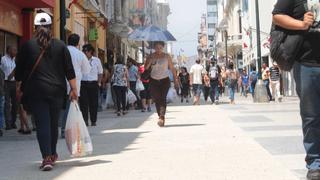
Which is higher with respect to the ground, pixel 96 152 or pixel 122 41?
pixel 122 41

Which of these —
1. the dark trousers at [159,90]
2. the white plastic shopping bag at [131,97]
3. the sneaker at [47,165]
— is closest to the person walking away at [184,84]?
the white plastic shopping bag at [131,97]

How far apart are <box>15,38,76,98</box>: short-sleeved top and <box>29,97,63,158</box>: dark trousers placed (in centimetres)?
8

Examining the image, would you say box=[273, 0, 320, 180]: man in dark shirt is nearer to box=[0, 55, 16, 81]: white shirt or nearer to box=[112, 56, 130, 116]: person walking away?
box=[0, 55, 16, 81]: white shirt

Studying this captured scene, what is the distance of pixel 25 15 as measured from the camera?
19328mm

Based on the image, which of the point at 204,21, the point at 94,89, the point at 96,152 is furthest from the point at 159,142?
the point at 204,21

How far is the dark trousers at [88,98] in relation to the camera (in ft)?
40.6

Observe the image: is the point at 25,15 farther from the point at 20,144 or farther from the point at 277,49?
the point at 277,49

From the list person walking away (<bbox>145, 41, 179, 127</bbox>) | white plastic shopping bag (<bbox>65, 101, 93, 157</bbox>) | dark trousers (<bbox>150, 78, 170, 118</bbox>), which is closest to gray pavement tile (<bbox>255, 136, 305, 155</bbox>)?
white plastic shopping bag (<bbox>65, 101, 93, 157</bbox>)

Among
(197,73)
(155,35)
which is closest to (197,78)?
(197,73)

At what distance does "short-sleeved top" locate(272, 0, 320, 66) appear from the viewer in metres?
5.51

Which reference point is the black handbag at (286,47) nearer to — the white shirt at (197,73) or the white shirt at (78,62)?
the white shirt at (78,62)

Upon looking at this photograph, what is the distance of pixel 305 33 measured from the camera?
549 cm

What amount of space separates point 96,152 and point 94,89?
15.0 ft

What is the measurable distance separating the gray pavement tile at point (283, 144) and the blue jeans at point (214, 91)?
527 inches
